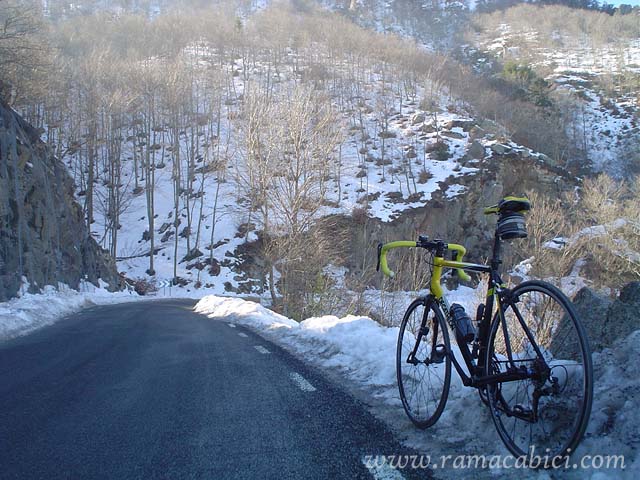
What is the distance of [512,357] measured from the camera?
2.58m

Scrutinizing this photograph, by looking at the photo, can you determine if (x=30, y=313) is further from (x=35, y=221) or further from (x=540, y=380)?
(x=35, y=221)

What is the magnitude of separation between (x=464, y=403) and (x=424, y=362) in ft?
1.31

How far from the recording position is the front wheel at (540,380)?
2.14 metres

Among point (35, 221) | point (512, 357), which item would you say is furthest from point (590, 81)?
point (512, 357)

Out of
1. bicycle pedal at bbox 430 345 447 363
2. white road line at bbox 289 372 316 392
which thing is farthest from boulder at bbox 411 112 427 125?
bicycle pedal at bbox 430 345 447 363

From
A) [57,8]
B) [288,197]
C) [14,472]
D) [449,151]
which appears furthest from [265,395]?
[57,8]

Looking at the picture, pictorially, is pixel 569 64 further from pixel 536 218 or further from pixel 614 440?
pixel 614 440

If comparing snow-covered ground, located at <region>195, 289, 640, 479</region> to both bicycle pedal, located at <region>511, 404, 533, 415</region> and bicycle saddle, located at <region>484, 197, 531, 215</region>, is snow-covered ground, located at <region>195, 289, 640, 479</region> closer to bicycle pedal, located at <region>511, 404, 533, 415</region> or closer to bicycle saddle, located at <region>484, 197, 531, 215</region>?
bicycle pedal, located at <region>511, 404, 533, 415</region>

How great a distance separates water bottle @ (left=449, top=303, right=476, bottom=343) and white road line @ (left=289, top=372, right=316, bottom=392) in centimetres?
182

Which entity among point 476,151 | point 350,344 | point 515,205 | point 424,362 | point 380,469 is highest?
point 515,205

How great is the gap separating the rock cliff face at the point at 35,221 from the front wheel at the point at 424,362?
15.8 m

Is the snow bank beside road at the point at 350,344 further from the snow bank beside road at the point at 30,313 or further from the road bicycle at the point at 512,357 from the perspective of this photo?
the snow bank beside road at the point at 30,313

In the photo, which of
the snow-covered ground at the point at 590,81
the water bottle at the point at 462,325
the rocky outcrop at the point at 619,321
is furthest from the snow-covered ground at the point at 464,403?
the snow-covered ground at the point at 590,81

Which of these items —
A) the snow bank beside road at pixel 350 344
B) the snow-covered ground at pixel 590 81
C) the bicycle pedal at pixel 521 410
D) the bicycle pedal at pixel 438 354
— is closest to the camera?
the bicycle pedal at pixel 521 410
